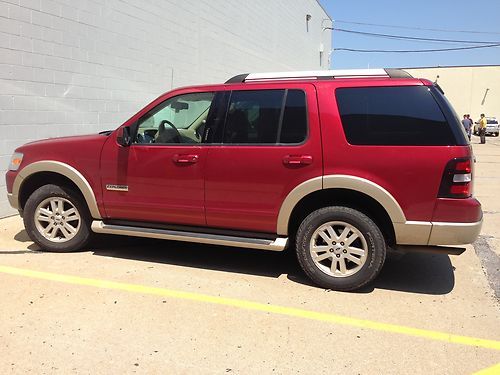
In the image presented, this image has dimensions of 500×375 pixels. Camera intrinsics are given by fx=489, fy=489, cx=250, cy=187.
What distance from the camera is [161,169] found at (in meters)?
4.91

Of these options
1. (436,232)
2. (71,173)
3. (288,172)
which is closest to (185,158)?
(288,172)

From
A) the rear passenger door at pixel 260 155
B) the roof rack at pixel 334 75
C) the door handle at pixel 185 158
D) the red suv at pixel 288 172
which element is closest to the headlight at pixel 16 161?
the red suv at pixel 288 172

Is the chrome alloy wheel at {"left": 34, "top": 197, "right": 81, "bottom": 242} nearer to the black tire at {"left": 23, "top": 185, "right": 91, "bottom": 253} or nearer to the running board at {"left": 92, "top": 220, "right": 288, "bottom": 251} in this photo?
the black tire at {"left": 23, "top": 185, "right": 91, "bottom": 253}

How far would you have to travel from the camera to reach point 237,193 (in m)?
4.64

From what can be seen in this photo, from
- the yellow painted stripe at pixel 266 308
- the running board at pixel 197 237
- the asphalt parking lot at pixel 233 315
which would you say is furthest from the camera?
the running board at pixel 197 237

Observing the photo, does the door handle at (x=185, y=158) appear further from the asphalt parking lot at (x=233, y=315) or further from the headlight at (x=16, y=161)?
the headlight at (x=16, y=161)

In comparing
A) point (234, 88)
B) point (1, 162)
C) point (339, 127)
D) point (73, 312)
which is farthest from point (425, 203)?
point (1, 162)

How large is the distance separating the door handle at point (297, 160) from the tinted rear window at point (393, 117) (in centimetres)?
40

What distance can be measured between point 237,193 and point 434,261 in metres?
2.39

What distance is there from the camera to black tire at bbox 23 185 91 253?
5.39m

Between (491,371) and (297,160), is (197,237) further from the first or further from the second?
(491,371)

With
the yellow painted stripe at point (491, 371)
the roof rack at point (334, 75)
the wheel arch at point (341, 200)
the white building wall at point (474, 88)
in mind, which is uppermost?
the white building wall at point (474, 88)

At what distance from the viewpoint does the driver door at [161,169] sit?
15.8ft

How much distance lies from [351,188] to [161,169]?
1.90 meters
